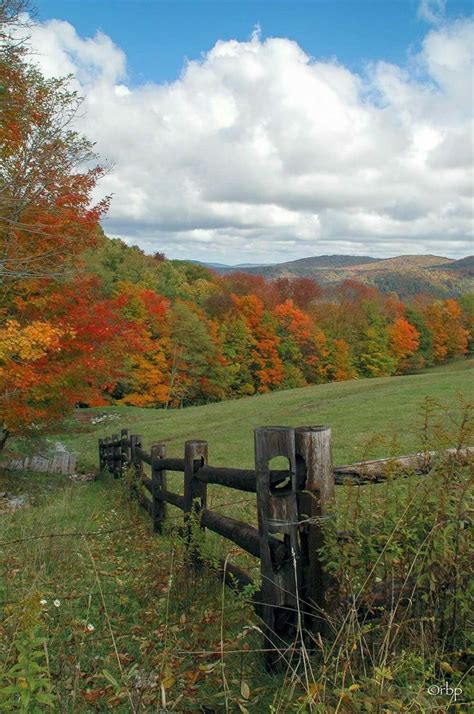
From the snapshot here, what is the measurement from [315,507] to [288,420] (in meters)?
21.5

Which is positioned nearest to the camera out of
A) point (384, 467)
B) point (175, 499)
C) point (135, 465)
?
point (384, 467)

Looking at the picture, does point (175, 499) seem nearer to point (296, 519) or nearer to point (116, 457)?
point (296, 519)

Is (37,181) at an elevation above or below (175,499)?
above

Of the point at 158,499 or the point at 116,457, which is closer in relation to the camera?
the point at 158,499

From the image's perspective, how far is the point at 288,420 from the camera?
24.9 m

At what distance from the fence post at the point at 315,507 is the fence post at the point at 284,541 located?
0.07 metres

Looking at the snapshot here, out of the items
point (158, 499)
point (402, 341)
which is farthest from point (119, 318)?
point (402, 341)

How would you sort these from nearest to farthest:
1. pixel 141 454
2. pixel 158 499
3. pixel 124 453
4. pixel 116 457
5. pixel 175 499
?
pixel 175 499, pixel 158 499, pixel 141 454, pixel 124 453, pixel 116 457

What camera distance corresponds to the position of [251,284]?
84875mm

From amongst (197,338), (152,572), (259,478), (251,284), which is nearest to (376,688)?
(259,478)

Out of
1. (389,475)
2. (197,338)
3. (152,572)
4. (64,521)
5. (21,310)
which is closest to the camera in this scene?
(389,475)

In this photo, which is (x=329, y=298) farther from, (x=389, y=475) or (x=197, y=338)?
(x=389, y=475)

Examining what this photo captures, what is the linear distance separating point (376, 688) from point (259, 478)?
1539 mm

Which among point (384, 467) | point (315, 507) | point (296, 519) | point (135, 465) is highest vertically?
point (384, 467)
